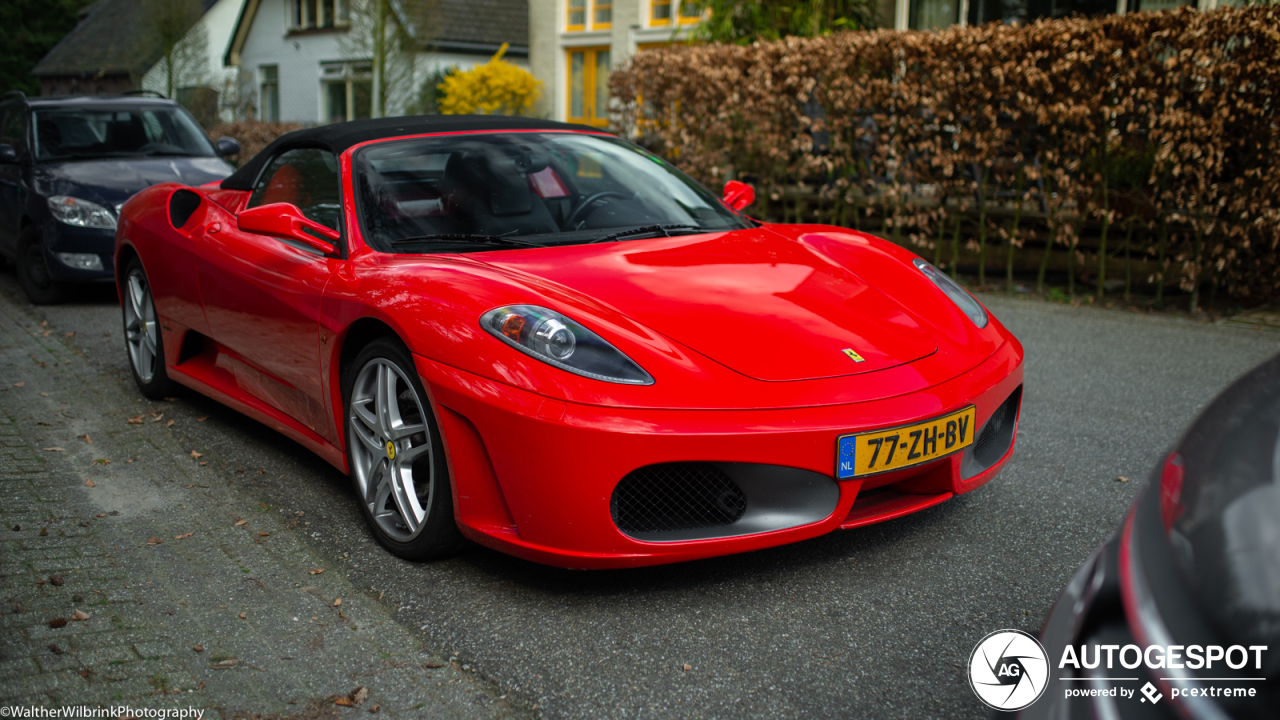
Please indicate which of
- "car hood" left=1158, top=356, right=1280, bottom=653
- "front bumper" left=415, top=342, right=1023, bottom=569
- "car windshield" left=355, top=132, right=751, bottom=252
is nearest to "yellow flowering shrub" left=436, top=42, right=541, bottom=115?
"car windshield" left=355, top=132, right=751, bottom=252

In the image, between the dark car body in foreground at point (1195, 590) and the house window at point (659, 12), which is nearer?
the dark car body in foreground at point (1195, 590)

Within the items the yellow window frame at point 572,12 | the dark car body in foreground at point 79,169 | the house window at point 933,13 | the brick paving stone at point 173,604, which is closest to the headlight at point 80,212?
the dark car body in foreground at point 79,169

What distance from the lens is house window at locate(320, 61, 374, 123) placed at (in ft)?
84.9

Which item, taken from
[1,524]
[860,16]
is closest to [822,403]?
[1,524]

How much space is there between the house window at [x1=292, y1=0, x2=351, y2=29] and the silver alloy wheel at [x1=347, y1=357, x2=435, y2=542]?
27.9 meters

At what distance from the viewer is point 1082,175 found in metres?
7.42

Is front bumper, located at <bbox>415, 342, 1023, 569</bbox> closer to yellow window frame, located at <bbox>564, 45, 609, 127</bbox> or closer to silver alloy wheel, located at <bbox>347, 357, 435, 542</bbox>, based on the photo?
silver alloy wheel, located at <bbox>347, 357, 435, 542</bbox>

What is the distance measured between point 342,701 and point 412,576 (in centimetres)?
66

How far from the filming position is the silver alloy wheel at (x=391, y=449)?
284 cm

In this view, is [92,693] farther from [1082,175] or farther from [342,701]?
[1082,175]

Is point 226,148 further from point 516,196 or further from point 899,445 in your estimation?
point 899,445

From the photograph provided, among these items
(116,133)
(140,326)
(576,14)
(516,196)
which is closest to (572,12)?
(576,14)

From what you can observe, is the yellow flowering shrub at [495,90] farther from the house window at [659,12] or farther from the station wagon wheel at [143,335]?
the station wagon wheel at [143,335]

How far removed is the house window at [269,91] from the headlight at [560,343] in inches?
1276
